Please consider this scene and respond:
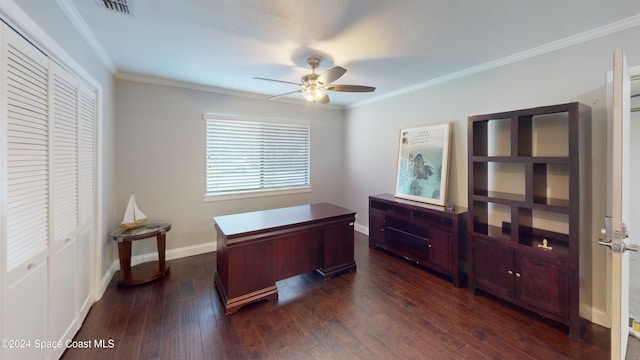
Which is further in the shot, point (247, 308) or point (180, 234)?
point (180, 234)

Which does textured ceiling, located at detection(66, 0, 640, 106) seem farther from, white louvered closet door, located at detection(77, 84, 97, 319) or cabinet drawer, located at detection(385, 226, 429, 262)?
cabinet drawer, located at detection(385, 226, 429, 262)

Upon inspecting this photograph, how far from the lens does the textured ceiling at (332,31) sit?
1744 mm

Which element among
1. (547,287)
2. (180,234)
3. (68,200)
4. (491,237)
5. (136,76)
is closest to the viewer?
(68,200)

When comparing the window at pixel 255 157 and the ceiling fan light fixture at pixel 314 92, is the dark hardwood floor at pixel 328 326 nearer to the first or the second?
the window at pixel 255 157

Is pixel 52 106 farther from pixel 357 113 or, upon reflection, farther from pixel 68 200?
pixel 357 113

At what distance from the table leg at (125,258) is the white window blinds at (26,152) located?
4.01 ft

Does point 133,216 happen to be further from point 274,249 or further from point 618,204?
point 618,204

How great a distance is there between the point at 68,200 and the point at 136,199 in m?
1.43

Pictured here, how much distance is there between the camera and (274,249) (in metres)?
2.53

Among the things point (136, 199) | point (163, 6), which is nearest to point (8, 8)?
point (163, 6)

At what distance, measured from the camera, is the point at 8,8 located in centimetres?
119

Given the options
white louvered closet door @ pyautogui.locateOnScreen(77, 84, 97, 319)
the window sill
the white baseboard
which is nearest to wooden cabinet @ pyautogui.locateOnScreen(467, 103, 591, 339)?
the white baseboard

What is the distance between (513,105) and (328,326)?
2.97m

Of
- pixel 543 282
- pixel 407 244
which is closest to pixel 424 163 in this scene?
pixel 407 244
